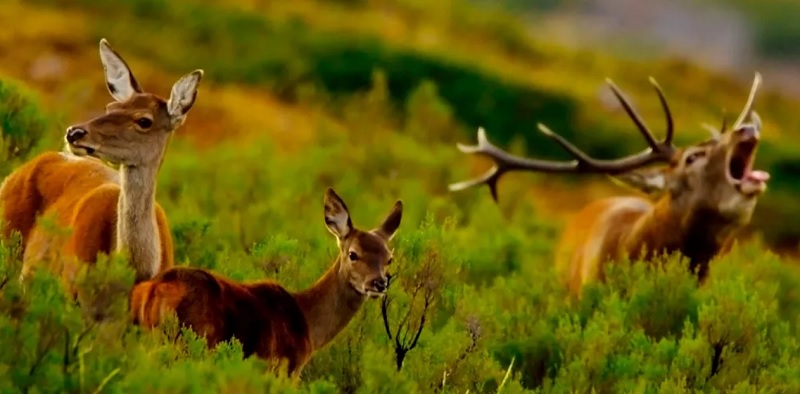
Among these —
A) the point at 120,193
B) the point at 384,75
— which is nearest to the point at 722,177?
the point at 120,193

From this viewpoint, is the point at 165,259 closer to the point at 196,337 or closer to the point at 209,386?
the point at 196,337

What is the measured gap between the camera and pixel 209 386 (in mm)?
5469

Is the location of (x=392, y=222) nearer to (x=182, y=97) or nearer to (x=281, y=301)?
(x=281, y=301)

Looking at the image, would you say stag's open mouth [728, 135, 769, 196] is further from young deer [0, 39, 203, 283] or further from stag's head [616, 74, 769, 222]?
young deer [0, 39, 203, 283]

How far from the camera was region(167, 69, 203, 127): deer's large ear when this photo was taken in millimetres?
7047

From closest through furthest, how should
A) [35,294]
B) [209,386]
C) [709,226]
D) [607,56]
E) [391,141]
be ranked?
[209,386] < [35,294] < [709,226] < [391,141] < [607,56]

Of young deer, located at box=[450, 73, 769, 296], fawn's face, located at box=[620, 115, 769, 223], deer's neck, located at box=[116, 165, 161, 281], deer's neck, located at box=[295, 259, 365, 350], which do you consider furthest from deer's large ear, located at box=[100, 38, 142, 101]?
fawn's face, located at box=[620, 115, 769, 223]

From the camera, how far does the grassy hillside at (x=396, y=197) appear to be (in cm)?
602

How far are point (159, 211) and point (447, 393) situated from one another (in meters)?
1.64

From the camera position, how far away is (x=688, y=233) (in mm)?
10336

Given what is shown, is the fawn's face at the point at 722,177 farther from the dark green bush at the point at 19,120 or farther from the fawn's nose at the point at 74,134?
the fawn's nose at the point at 74,134

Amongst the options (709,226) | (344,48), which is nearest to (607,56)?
(344,48)

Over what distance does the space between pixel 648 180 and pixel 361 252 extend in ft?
13.6

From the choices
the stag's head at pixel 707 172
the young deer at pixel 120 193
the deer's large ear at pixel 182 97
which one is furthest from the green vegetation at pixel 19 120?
the stag's head at pixel 707 172
